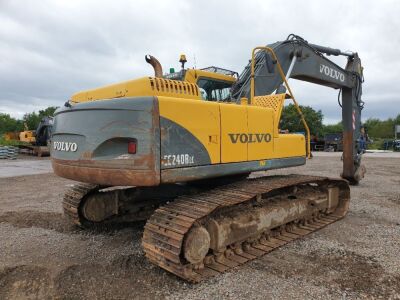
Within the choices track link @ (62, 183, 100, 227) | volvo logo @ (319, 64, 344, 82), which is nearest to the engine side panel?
track link @ (62, 183, 100, 227)

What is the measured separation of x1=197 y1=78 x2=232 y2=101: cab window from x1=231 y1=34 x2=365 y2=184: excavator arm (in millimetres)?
107

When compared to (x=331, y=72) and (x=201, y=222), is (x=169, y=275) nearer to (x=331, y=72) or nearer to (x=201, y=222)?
(x=201, y=222)

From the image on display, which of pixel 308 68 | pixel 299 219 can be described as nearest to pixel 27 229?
pixel 299 219

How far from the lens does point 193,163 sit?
3.68 meters

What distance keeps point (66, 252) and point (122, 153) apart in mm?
1758

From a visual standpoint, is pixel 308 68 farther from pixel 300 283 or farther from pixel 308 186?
pixel 300 283

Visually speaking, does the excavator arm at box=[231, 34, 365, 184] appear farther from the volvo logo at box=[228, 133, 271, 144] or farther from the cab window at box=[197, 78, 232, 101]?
the volvo logo at box=[228, 133, 271, 144]

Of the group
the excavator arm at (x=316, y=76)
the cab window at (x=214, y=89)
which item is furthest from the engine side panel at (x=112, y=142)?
the excavator arm at (x=316, y=76)

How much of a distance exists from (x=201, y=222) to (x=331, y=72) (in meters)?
5.43

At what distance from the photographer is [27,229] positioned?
548 cm

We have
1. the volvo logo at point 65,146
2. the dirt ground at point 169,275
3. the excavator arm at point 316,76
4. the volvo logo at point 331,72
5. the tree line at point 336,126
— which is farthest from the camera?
the tree line at point 336,126

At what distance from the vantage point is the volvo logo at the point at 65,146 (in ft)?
12.5

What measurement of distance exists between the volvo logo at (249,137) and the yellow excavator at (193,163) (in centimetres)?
1

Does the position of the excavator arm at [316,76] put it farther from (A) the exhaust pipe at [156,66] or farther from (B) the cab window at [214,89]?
(A) the exhaust pipe at [156,66]
